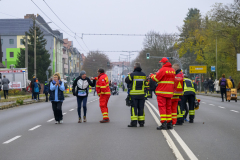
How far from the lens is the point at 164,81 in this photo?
32.9 feet

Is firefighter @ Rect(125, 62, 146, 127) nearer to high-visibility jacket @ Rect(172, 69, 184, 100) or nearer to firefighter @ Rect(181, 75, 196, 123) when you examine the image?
high-visibility jacket @ Rect(172, 69, 184, 100)

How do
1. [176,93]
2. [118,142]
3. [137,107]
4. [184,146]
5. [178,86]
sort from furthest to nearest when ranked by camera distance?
[137,107] → [178,86] → [176,93] → [118,142] → [184,146]

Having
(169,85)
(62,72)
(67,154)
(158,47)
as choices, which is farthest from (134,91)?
(62,72)

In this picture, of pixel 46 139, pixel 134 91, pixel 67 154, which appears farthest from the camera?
pixel 134 91

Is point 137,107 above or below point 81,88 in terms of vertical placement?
below

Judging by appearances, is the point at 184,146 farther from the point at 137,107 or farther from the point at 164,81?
the point at 137,107

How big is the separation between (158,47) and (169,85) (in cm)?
6167

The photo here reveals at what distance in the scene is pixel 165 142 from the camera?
27.0 feet

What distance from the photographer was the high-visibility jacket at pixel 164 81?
9.96 m

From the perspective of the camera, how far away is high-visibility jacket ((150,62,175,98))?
9961 mm

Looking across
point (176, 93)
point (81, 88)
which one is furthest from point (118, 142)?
point (81, 88)

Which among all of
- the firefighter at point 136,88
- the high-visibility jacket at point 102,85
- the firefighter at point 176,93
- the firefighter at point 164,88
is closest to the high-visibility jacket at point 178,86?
the firefighter at point 176,93

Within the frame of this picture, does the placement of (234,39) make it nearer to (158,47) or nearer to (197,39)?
(197,39)

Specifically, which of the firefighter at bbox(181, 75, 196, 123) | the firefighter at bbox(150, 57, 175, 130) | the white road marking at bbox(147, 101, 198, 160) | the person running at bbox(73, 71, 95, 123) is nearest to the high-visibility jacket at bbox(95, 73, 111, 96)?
the person running at bbox(73, 71, 95, 123)
